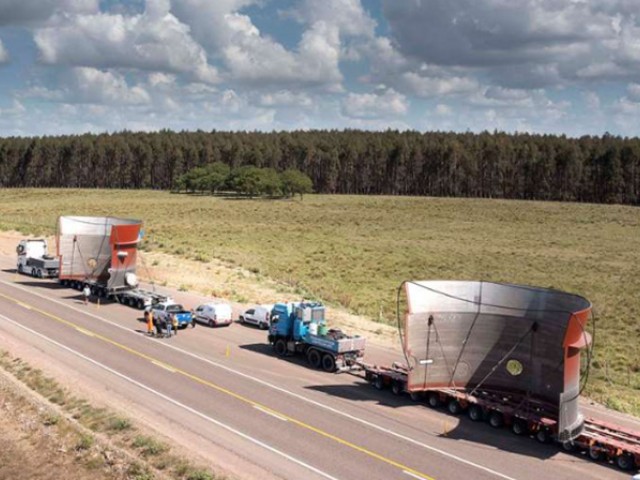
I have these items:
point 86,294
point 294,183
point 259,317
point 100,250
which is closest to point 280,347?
point 259,317

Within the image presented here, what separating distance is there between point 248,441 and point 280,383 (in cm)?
669

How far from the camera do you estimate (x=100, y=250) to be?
48375 mm

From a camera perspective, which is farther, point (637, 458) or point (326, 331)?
point (326, 331)

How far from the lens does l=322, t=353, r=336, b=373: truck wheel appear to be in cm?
3094

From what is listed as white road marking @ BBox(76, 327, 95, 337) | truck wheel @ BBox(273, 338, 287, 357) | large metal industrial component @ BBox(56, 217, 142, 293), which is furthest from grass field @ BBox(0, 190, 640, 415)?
white road marking @ BBox(76, 327, 95, 337)

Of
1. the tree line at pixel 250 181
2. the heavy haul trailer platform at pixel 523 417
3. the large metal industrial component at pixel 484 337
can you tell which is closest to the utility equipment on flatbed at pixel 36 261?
the heavy haul trailer platform at pixel 523 417

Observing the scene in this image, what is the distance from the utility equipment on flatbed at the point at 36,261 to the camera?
5566 cm

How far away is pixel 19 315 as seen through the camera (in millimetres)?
41438

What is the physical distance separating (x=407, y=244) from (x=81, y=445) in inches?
2547

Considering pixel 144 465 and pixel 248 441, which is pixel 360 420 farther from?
pixel 144 465

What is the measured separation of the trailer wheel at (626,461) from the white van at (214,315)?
24955 mm

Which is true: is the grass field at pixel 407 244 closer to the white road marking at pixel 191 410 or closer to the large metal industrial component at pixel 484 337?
the large metal industrial component at pixel 484 337

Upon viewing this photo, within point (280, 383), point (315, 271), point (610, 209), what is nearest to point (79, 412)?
point (280, 383)

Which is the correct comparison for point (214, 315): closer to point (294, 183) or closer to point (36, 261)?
point (36, 261)
